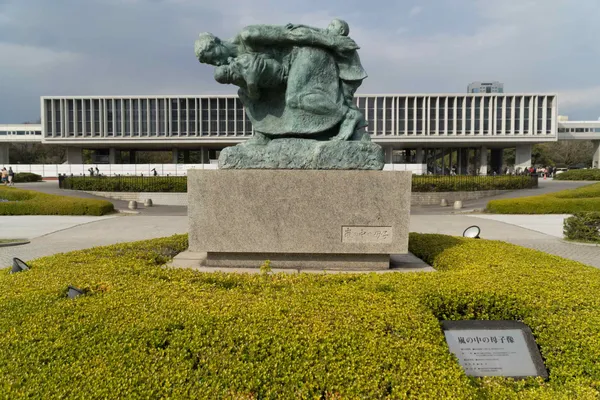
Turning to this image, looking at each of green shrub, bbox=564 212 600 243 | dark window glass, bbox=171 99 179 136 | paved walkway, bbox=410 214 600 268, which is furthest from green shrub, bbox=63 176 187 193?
dark window glass, bbox=171 99 179 136

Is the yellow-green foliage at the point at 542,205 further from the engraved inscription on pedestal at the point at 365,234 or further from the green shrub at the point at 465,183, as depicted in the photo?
the engraved inscription on pedestal at the point at 365,234

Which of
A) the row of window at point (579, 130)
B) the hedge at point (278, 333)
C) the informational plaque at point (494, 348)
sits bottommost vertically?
the informational plaque at point (494, 348)

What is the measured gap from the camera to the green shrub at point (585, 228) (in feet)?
32.9

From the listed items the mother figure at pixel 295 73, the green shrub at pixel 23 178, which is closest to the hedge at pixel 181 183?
the green shrub at pixel 23 178

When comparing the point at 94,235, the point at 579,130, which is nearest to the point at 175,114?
the point at 94,235

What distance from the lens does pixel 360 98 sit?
152 feet

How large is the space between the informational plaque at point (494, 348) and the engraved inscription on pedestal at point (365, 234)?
1.87 meters

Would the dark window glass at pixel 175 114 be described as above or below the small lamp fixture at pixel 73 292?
above

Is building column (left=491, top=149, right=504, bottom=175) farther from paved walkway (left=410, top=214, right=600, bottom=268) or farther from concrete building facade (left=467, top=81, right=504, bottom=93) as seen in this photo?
paved walkway (left=410, top=214, right=600, bottom=268)

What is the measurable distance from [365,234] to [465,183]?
21.4 meters

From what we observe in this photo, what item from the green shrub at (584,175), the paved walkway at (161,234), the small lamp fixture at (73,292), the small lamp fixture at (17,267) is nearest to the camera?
the small lamp fixture at (73,292)

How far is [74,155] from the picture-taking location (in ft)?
165

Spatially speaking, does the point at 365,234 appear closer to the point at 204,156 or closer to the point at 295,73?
the point at 295,73

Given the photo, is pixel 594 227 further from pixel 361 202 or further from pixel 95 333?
pixel 95 333
